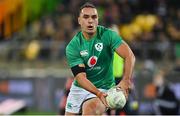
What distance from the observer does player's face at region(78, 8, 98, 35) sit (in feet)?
31.4

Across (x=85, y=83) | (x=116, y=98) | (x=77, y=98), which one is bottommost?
(x=77, y=98)

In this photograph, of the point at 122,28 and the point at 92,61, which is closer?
the point at 92,61

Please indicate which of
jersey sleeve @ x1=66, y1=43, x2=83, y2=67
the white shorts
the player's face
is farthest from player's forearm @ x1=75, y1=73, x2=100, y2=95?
the player's face

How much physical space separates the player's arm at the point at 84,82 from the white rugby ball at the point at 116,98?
4.4 inches

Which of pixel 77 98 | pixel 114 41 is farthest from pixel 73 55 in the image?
pixel 77 98

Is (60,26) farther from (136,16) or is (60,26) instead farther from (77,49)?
(77,49)

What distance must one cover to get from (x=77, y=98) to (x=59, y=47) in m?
12.0

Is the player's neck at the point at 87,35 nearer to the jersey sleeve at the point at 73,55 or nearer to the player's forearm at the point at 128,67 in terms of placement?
the jersey sleeve at the point at 73,55

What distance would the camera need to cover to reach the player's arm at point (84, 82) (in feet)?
30.6

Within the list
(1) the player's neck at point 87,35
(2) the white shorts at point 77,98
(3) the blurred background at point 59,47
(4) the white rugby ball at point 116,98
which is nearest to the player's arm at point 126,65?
(4) the white rugby ball at point 116,98

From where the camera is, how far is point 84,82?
9.44 m

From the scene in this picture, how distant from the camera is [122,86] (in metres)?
9.26

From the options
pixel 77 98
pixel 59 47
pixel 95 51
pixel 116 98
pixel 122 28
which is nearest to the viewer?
pixel 116 98

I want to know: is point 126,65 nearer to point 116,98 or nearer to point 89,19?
point 116,98
